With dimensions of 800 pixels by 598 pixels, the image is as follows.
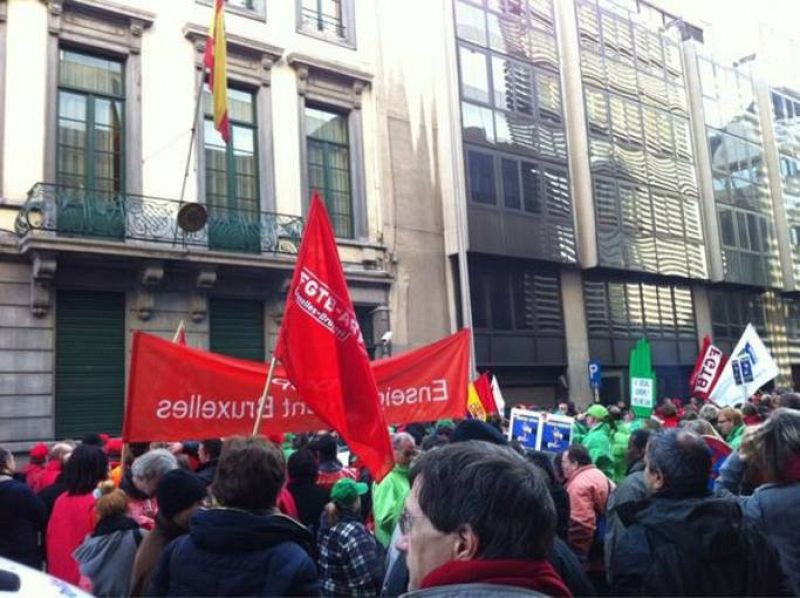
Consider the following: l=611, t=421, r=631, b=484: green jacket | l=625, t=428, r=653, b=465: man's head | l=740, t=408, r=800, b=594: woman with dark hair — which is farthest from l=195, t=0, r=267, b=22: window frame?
l=740, t=408, r=800, b=594: woman with dark hair

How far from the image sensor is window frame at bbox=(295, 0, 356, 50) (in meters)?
18.2

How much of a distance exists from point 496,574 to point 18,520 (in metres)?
4.63

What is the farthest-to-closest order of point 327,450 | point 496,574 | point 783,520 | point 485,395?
point 485,395, point 327,450, point 783,520, point 496,574

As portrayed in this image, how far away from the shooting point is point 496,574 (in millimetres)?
1591

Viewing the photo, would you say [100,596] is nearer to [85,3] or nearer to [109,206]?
[109,206]

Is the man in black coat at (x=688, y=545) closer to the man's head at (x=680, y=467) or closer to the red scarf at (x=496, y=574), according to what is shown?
the man's head at (x=680, y=467)

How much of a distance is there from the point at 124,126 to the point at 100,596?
1318 cm

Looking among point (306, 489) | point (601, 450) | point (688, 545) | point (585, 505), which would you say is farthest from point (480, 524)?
point (601, 450)

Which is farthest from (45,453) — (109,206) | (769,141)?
(769,141)

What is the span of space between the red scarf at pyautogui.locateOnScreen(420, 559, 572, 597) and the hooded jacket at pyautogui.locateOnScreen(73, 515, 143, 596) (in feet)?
9.44

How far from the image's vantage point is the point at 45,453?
8133 millimetres

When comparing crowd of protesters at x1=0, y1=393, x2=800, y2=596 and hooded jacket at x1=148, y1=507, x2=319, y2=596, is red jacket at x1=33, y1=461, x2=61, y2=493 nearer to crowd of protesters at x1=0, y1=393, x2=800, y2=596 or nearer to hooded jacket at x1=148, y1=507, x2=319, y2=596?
→ crowd of protesters at x1=0, y1=393, x2=800, y2=596

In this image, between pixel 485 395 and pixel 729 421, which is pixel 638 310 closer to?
pixel 485 395

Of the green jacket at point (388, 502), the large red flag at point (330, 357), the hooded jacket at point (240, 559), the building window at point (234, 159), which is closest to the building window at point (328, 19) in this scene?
the building window at point (234, 159)
